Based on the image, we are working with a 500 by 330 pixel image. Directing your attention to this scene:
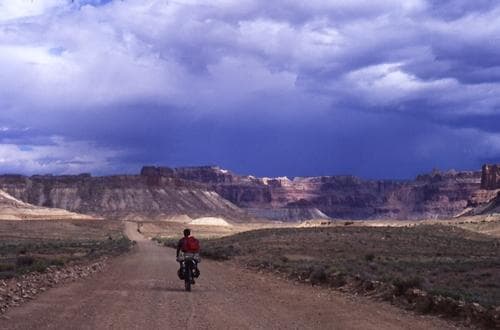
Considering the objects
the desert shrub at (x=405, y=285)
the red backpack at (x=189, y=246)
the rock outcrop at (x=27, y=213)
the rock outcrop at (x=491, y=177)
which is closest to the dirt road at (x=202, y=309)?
the desert shrub at (x=405, y=285)

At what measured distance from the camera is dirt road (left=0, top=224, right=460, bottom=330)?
545 inches

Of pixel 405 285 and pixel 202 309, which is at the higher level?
pixel 405 285

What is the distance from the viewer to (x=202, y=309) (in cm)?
1612

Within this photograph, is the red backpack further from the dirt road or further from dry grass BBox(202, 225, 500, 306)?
dry grass BBox(202, 225, 500, 306)

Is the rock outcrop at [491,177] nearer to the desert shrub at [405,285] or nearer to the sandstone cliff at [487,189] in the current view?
the sandstone cliff at [487,189]

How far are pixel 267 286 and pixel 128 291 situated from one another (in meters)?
4.81

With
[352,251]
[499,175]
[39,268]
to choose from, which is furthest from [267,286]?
[499,175]

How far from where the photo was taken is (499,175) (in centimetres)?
18412

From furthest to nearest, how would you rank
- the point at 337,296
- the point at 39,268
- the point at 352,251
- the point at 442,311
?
the point at 352,251 → the point at 39,268 → the point at 337,296 → the point at 442,311

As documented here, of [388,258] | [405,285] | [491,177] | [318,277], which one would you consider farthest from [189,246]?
[491,177]

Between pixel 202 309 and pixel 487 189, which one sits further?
pixel 487 189

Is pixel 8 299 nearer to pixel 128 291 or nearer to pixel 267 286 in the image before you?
pixel 128 291

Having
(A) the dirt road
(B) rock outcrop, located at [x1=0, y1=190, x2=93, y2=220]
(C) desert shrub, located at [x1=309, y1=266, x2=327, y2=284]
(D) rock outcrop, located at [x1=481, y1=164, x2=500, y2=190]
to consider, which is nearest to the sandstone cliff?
(D) rock outcrop, located at [x1=481, y1=164, x2=500, y2=190]

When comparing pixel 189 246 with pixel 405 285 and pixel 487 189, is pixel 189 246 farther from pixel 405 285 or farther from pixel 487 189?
pixel 487 189
